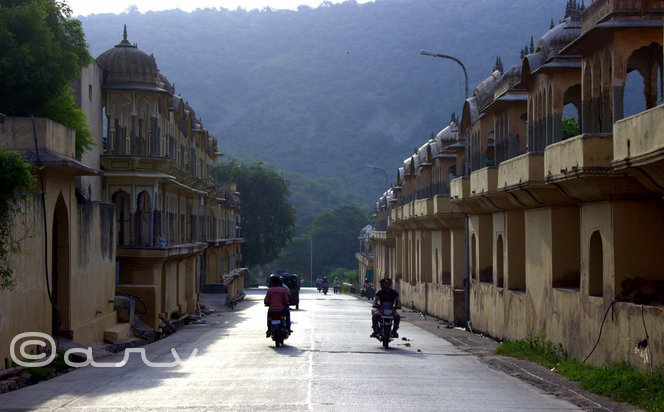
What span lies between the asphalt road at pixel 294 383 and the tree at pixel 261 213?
68.3m

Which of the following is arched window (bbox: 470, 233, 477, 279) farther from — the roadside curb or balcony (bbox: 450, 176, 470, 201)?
the roadside curb

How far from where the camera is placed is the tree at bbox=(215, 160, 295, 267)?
88.4 metres

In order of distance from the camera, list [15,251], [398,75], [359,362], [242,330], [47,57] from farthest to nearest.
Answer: [398,75] → [242,330] → [47,57] → [359,362] → [15,251]

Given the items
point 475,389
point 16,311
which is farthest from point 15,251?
point 475,389

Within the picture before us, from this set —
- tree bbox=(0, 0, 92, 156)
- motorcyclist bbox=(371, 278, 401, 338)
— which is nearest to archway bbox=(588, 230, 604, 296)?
motorcyclist bbox=(371, 278, 401, 338)

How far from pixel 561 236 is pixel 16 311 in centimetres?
1149

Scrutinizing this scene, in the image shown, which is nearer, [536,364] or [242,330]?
[536,364]

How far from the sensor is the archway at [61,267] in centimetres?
1856

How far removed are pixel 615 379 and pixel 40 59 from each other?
47.8 ft

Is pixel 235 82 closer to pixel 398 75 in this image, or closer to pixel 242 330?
pixel 398 75

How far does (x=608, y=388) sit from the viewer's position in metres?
13.1

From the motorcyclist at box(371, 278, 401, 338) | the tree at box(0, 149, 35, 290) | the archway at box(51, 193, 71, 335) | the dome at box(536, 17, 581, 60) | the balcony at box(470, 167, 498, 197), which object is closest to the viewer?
the tree at box(0, 149, 35, 290)

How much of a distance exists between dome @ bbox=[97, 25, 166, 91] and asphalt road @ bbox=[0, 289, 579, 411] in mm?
11356

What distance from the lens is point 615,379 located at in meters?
13.4
